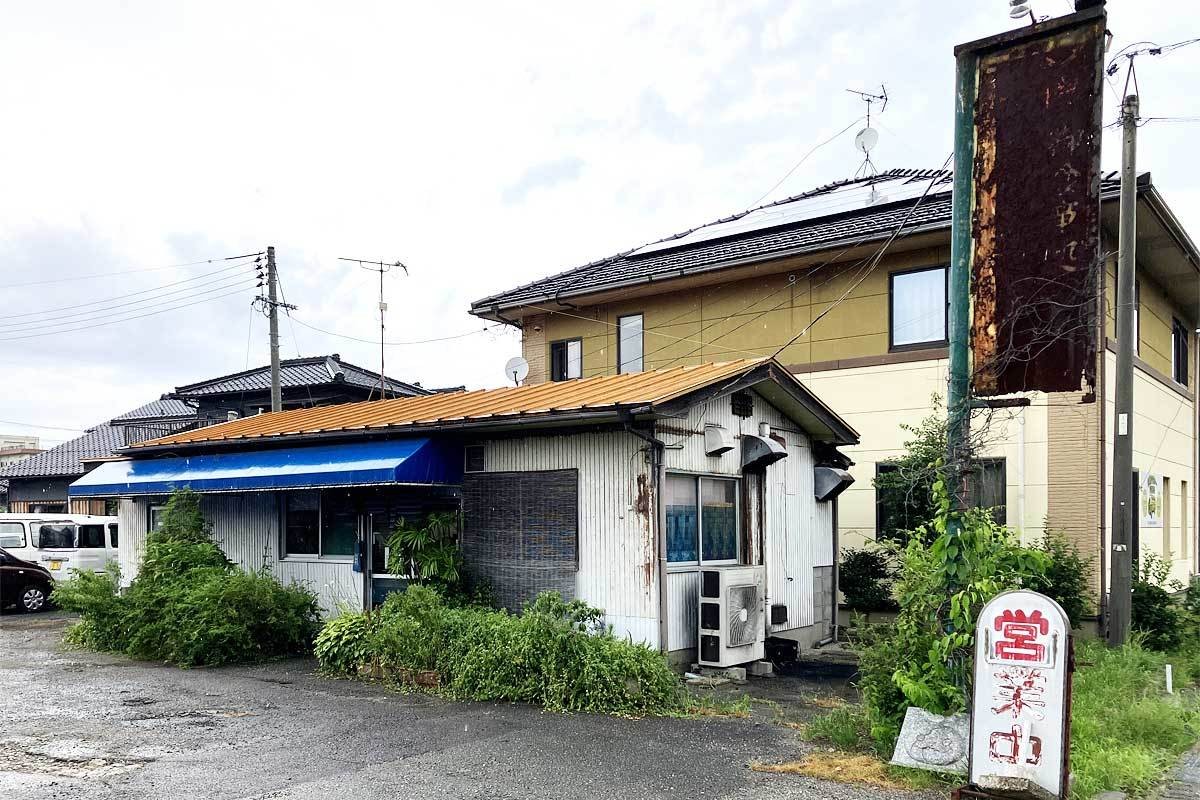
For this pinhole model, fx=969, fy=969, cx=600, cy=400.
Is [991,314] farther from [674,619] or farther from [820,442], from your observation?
[820,442]

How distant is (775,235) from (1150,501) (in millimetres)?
8001

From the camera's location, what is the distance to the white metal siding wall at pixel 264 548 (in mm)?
12461

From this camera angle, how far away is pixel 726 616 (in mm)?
10023

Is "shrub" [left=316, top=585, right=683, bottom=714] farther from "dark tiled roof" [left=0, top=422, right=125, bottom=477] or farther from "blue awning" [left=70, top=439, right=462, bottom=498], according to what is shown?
"dark tiled roof" [left=0, top=422, right=125, bottom=477]

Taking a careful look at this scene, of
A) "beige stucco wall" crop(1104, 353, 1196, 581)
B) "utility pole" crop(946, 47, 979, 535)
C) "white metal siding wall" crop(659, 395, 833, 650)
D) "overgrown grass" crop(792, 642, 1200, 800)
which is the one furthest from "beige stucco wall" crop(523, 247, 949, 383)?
"utility pole" crop(946, 47, 979, 535)

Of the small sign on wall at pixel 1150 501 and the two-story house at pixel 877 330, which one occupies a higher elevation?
the two-story house at pixel 877 330

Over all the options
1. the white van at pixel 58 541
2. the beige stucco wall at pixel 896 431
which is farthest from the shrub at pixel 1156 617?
the white van at pixel 58 541

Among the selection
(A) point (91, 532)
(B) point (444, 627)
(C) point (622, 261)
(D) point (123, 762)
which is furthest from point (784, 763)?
(A) point (91, 532)

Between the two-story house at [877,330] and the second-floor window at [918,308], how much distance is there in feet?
0.08

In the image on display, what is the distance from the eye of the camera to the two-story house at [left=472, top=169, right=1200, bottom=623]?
13.6 m

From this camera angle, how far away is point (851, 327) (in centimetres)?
1551

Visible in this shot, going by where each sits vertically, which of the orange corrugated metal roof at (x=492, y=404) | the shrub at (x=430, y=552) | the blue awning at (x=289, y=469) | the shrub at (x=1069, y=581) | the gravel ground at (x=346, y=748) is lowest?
the gravel ground at (x=346, y=748)

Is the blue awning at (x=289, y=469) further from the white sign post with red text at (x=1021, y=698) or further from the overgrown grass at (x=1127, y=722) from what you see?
the overgrown grass at (x=1127, y=722)

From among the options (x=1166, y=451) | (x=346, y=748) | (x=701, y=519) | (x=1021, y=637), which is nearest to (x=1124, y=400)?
(x=701, y=519)
